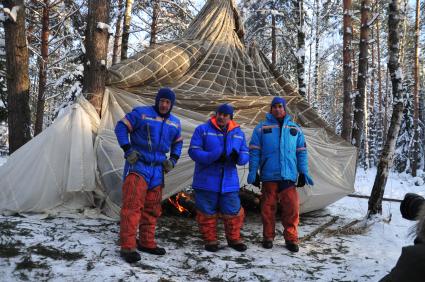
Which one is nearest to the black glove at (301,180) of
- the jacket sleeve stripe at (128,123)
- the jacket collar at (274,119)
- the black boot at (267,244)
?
the jacket collar at (274,119)

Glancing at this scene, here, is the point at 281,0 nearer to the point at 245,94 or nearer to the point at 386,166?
the point at 245,94

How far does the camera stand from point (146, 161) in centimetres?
422

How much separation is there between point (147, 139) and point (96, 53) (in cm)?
225

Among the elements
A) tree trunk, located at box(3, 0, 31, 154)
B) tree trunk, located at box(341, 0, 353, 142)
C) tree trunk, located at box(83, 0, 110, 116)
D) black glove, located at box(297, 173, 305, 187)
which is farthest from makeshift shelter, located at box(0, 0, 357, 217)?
tree trunk, located at box(341, 0, 353, 142)

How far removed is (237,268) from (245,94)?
11.5ft

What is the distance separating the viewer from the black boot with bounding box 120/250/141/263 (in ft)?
12.2

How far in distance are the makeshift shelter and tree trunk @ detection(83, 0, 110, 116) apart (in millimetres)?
137

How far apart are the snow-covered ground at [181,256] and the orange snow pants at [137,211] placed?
0.61 feet

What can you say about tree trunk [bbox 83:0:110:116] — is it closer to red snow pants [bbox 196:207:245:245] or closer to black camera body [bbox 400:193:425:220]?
red snow pants [bbox 196:207:245:245]

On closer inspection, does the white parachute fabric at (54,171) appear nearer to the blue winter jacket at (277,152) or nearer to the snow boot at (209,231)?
the snow boot at (209,231)

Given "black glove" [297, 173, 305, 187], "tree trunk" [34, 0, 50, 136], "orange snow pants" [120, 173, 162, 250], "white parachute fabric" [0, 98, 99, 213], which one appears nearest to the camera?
"orange snow pants" [120, 173, 162, 250]

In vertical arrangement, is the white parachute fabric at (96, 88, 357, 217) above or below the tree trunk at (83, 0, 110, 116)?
below

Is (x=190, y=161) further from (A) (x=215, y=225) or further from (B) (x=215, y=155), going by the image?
(A) (x=215, y=225)

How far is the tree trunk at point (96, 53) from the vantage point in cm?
576
